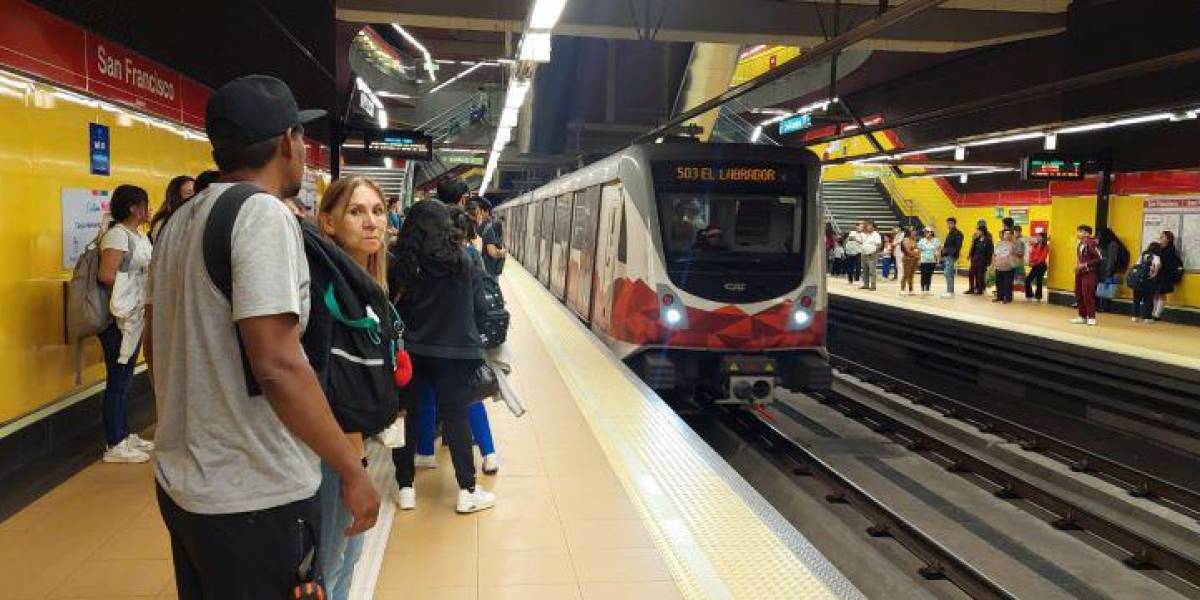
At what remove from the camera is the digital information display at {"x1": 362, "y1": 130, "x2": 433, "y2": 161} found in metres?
12.0

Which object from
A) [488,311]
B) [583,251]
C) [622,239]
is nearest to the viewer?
[488,311]

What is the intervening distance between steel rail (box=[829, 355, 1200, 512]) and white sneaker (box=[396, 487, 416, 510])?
6.24m

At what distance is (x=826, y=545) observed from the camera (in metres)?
6.41

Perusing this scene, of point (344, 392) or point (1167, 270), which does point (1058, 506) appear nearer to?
point (344, 392)

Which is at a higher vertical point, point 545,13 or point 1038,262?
point 545,13

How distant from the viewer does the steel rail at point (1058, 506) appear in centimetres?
585

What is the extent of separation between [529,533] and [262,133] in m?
2.83

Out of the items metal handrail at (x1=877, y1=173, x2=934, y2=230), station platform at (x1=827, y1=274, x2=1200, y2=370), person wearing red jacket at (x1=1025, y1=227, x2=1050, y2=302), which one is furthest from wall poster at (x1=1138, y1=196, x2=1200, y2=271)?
metal handrail at (x1=877, y1=173, x2=934, y2=230)

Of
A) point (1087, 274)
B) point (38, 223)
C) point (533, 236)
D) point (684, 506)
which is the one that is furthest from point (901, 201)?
point (38, 223)

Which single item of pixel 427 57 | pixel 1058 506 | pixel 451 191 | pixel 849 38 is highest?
pixel 427 57

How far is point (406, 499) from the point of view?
440 centimetres

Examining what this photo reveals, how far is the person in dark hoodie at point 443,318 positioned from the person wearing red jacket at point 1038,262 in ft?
48.6

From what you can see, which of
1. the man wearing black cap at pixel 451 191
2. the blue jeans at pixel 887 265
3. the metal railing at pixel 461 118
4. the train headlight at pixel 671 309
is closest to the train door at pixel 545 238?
the train headlight at pixel 671 309

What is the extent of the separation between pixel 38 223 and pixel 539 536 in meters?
3.08
